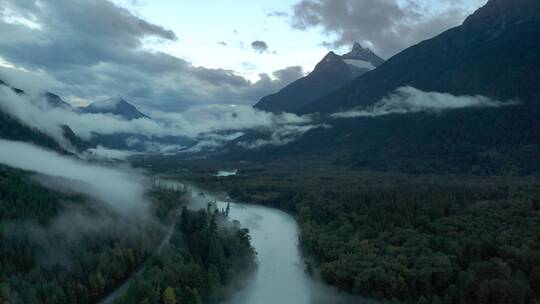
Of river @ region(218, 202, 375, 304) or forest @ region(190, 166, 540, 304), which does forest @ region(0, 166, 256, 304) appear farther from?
forest @ region(190, 166, 540, 304)

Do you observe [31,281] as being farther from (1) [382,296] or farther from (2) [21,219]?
(1) [382,296]

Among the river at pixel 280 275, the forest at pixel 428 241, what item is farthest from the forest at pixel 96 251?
the forest at pixel 428 241

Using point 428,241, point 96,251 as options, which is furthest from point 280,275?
point 96,251

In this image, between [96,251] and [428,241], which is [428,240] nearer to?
[428,241]

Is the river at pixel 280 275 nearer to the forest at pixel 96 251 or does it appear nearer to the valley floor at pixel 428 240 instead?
the valley floor at pixel 428 240

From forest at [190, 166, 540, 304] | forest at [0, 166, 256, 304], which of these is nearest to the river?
forest at [190, 166, 540, 304]
